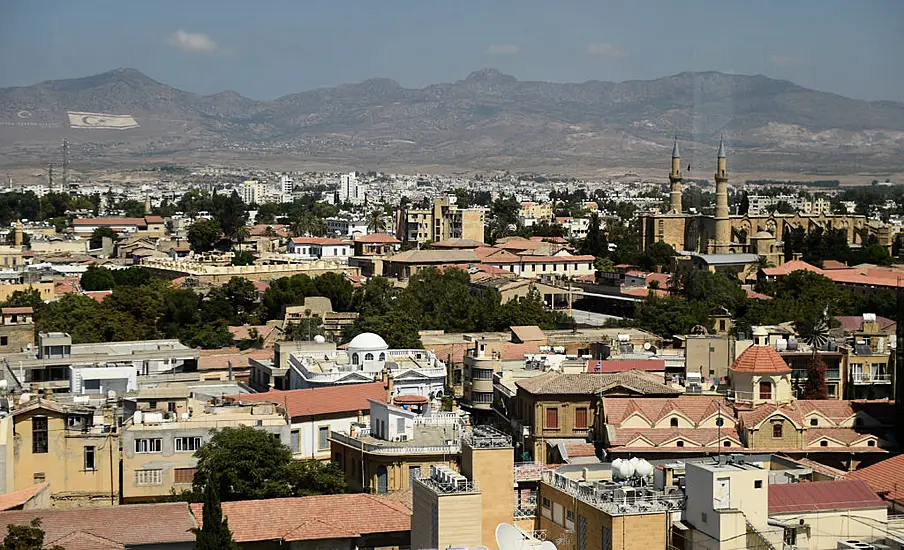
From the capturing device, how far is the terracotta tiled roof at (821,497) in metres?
14.5

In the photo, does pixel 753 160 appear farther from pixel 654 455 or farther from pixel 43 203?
pixel 654 455

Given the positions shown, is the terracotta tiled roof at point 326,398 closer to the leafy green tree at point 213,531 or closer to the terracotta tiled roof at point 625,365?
the terracotta tiled roof at point 625,365

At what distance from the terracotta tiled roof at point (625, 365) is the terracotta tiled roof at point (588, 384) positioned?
6.94ft

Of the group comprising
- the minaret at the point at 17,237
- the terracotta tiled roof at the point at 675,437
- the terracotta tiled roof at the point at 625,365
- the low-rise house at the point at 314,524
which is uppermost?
the minaret at the point at 17,237

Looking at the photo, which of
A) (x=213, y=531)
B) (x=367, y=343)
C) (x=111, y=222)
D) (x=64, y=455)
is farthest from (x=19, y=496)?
(x=111, y=222)

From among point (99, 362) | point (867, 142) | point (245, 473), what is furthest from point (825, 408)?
point (867, 142)

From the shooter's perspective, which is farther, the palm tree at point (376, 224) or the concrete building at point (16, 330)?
the palm tree at point (376, 224)

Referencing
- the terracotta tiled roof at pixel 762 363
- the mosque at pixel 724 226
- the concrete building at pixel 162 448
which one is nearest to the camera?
the concrete building at pixel 162 448

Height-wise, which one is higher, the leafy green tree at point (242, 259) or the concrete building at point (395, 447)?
the leafy green tree at point (242, 259)

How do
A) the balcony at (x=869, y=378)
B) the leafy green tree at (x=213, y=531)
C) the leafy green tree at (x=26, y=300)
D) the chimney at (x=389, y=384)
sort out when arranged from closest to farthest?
1. the leafy green tree at (x=213, y=531)
2. the chimney at (x=389, y=384)
3. the balcony at (x=869, y=378)
4. the leafy green tree at (x=26, y=300)

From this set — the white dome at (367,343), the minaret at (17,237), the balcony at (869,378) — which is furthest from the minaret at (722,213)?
the white dome at (367,343)

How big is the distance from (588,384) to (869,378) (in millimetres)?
6811

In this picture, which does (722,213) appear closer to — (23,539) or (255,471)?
(255,471)

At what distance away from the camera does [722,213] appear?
68125 millimetres
